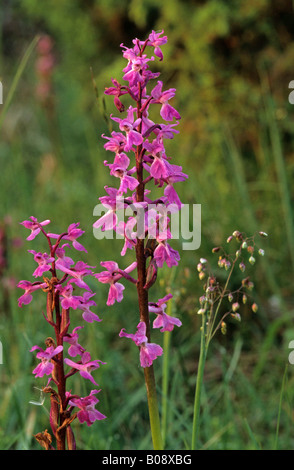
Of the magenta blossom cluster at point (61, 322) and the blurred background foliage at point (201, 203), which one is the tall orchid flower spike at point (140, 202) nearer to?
the magenta blossom cluster at point (61, 322)

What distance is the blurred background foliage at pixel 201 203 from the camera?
1820mm

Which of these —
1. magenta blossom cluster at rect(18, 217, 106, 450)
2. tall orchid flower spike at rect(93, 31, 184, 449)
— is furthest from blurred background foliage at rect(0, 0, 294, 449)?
magenta blossom cluster at rect(18, 217, 106, 450)

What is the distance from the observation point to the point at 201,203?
8.93 feet

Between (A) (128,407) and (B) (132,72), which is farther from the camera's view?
(A) (128,407)

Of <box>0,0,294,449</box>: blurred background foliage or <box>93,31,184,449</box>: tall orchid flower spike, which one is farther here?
<box>0,0,294,449</box>: blurred background foliage

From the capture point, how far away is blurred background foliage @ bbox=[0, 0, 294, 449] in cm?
182

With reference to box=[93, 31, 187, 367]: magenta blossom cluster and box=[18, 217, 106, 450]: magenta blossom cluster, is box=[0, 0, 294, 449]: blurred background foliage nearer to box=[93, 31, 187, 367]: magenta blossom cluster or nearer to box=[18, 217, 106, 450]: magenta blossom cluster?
box=[93, 31, 187, 367]: magenta blossom cluster

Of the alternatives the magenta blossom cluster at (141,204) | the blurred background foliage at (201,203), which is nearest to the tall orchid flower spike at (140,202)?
the magenta blossom cluster at (141,204)

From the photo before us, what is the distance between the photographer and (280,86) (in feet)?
9.48

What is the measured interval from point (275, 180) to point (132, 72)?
216 centimetres

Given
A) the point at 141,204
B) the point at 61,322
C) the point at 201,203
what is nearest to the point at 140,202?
the point at 141,204

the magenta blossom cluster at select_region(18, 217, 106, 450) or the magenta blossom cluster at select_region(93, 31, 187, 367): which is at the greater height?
the magenta blossom cluster at select_region(93, 31, 187, 367)

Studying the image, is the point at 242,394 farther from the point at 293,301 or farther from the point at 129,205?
the point at 129,205
